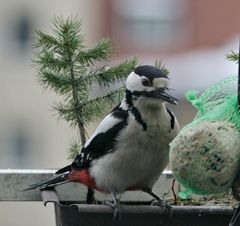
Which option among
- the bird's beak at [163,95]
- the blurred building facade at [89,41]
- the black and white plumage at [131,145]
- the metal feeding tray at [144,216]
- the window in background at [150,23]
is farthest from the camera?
the window in background at [150,23]

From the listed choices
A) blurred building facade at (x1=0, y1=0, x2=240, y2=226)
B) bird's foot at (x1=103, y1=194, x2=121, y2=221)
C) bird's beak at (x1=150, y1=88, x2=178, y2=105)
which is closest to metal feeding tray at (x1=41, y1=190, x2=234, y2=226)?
bird's foot at (x1=103, y1=194, x2=121, y2=221)

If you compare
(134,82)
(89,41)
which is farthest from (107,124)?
(89,41)

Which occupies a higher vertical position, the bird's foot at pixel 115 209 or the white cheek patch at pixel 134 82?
the white cheek patch at pixel 134 82

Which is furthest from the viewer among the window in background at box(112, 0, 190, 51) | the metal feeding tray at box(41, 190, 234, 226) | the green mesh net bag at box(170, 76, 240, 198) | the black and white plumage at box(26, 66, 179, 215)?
the window in background at box(112, 0, 190, 51)

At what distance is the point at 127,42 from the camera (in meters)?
14.1

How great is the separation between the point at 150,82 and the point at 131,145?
18 centimetres

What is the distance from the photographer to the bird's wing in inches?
105

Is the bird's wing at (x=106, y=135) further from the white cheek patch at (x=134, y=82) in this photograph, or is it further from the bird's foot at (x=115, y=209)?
the bird's foot at (x=115, y=209)

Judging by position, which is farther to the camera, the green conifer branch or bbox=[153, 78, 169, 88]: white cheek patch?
the green conifer branch

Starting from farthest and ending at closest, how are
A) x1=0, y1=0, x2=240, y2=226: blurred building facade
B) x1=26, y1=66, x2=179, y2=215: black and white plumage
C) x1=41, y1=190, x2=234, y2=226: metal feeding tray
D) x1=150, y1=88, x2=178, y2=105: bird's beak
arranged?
x1=0, y1=0, x2=240, y2=226: blurred building facade → x1=26, y1=66, x2=179, y2=215: black and white plumage → x1=150, y1=88, x2=178, y2=105: bird's beak → x1=41, y1=190, x2=234, y2=226: metal feeding tray

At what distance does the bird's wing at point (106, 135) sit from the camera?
2680 millimetres

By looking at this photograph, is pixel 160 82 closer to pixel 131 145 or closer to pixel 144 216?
pixel 131 145

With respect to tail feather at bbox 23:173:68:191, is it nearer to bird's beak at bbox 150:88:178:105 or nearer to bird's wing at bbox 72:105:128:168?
bird's wing at bbox 72:105:128:168

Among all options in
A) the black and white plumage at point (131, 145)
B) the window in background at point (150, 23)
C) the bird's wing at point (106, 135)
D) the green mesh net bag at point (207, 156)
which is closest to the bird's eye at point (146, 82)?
the black and white plumage at point (131, 145)
